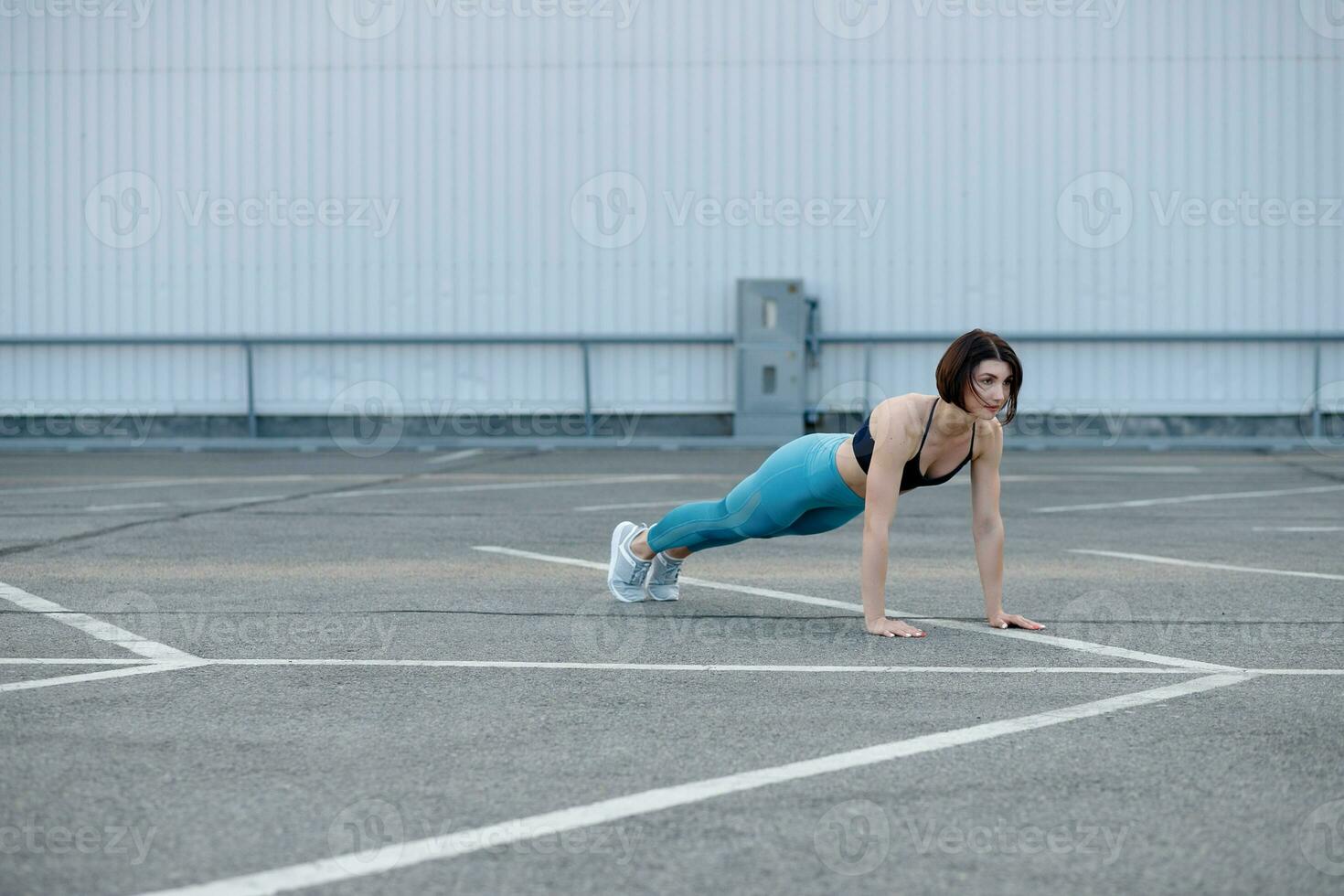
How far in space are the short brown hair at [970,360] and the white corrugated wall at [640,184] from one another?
1354cm

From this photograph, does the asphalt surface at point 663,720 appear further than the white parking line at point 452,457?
No

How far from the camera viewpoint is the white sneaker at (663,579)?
6570 mm

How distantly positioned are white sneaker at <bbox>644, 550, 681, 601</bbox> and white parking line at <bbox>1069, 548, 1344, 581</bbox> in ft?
9.18

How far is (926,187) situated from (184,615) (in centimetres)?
1392

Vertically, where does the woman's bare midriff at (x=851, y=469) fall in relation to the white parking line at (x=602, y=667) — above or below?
above

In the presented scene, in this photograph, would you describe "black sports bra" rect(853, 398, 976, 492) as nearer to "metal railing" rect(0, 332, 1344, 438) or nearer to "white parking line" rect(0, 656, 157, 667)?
"white parking line" rect(0, 656, 157, 667)

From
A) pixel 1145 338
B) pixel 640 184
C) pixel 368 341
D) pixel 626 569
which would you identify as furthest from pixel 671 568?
pixel 1145 338

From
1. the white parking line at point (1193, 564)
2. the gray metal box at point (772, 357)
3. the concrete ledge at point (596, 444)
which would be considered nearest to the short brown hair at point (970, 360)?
the white parking line at point (1193, 564)

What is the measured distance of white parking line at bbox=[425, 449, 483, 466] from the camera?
53.1 feet

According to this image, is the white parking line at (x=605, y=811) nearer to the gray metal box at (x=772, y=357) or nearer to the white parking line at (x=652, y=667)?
the white parking line at (x=652, y=667)

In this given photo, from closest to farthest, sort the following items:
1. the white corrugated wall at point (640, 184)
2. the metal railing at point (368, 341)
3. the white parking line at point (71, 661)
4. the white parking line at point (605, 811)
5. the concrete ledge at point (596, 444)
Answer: the white parking line at point (605, 811) → the white parking line at point (71, 661) → the concrete ledge at point (596, 444) → the white corrugated wall at point (640, 184) → the metal railing at point (368, 341)

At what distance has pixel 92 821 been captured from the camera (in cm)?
338

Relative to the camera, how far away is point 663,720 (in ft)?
14.3

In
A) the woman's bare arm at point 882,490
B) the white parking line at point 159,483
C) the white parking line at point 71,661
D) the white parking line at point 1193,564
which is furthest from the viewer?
the white parking line at point 159,483
